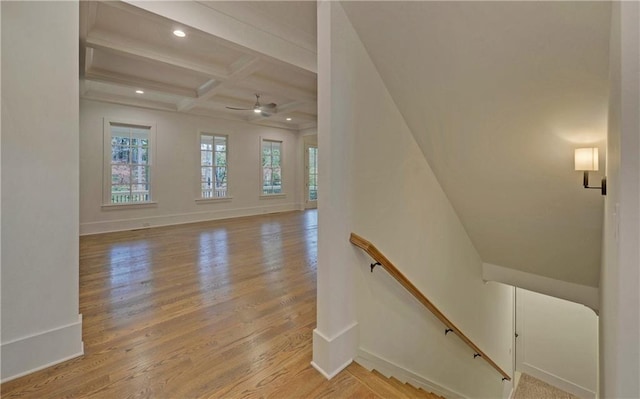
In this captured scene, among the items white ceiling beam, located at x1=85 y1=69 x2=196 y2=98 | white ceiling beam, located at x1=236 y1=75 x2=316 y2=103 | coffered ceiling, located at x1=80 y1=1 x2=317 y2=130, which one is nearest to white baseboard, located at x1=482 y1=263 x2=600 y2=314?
coffered ceiling, located at x1=80 y1=1 x2=317 y2=130

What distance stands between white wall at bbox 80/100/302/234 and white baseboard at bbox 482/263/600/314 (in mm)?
5961

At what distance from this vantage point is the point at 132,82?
4.52 metres

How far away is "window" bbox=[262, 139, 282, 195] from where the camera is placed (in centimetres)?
823

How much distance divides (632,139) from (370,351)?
1799 mm

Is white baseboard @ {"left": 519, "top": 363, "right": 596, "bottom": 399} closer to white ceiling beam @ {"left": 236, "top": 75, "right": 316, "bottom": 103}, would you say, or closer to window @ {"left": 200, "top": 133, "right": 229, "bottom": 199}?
white ceiling beam @ {"left": 236, "top": 75, "right": 316, "bottom": 103}

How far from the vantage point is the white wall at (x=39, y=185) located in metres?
1.52

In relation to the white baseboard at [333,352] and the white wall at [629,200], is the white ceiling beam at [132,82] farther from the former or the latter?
the white wall at [629,200]

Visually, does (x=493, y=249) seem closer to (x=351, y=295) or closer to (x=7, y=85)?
(x=351, y=295)

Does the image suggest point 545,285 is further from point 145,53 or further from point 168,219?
point 168,219

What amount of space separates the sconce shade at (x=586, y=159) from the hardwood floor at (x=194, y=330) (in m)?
1.99

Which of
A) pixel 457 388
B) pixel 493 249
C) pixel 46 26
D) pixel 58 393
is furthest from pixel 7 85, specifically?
pixel 457 388

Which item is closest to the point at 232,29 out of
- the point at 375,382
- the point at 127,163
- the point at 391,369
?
the point at 375,382

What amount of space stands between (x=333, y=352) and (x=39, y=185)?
1.97m

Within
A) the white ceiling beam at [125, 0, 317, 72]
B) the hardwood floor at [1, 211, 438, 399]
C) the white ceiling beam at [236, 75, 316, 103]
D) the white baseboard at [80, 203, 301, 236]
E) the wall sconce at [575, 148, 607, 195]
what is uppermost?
the white ceiling beam at [236, 75, 316, 103]
